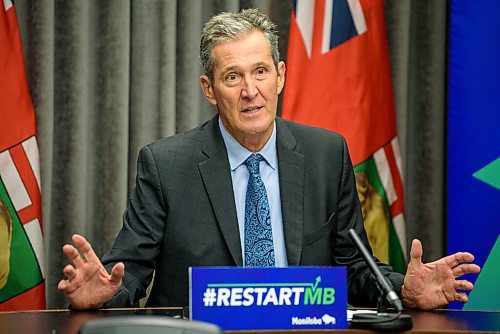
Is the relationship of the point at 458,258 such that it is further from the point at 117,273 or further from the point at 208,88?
the point at 208,88

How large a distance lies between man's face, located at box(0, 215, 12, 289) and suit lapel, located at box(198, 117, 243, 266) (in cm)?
102

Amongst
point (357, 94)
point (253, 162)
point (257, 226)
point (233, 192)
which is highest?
point (357, 94)

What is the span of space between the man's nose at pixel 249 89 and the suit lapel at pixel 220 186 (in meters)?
0.21

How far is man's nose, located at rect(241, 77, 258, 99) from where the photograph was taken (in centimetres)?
282

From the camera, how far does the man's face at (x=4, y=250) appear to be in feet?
11.3

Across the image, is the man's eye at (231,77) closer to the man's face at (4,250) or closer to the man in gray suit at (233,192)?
the man in gray suit at (233,192)

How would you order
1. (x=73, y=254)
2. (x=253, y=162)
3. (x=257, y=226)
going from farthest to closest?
(x=253, y=162) < (x=257, y=226) < (x=73, y=254)

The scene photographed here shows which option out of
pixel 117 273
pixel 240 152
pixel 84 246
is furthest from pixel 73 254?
pixel 240 152

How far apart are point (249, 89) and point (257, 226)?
0.45 m

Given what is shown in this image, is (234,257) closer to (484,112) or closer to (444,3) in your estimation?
(484,112)

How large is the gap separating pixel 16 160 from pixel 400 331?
2.00m

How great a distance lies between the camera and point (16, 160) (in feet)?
11.5

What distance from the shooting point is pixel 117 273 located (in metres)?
2.39

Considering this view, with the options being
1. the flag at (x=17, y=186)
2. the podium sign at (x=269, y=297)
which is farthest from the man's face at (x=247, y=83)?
the flag at (x=17, y=186)
